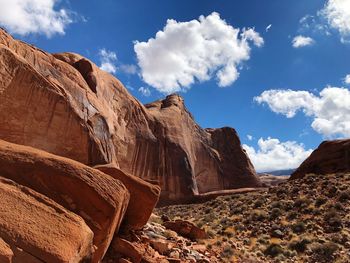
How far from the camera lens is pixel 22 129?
83.5 ft

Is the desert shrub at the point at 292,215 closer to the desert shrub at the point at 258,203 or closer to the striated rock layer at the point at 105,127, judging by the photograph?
the desert shrub at the point at 258,203

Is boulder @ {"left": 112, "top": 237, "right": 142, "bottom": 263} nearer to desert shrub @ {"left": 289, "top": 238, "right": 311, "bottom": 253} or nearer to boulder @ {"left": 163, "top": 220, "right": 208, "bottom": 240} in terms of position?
boulder @ {"left": 163, "top": 220, "right": 208, "bottom": 240}

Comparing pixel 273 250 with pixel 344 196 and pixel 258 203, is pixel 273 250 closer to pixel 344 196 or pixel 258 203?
pixel 344 196

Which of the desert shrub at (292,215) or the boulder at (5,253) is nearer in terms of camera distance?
the boulder at (5,253)

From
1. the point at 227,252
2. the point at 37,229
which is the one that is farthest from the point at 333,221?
the point at 37,229

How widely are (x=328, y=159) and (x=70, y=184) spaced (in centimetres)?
4190

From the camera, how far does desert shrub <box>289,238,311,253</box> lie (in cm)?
1783

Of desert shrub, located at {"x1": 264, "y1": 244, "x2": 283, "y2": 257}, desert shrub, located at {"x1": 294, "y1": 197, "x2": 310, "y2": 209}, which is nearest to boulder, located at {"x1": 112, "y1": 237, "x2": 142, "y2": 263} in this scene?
desert shrub, located at {"x1": 264, "y1": 244, "x2": 283, "y2": 257}

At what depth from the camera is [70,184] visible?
7.61m

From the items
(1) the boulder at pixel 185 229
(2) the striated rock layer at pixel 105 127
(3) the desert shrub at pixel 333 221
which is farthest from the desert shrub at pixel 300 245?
(2) the striated rock layer at pixel 105 127

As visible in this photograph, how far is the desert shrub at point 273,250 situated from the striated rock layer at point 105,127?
6.50 metres

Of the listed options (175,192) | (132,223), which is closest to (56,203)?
(132,223)

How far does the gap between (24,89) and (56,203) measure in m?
20.9

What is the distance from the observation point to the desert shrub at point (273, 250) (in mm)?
17538
